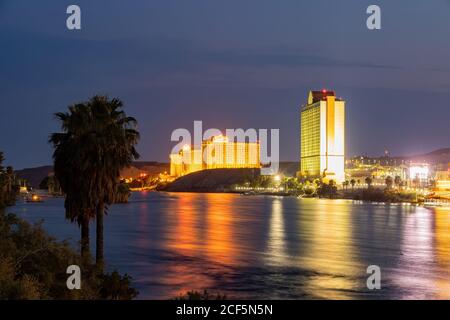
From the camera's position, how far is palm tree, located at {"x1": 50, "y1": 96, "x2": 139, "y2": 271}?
20.2 meters

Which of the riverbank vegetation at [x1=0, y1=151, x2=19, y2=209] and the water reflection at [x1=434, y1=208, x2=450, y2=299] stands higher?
the riverbank vegetation at [x1=0, y1=151, x2=19, y2=209]

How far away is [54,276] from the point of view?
1447 centimetres

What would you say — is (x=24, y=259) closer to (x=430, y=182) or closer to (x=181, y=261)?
(x=181, y=261)

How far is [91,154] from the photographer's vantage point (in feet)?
66.3

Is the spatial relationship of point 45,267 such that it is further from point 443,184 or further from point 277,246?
point 443,184

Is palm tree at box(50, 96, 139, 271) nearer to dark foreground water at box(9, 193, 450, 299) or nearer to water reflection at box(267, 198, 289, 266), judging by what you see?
dark foreground water at box(9, 193, 450, 299)

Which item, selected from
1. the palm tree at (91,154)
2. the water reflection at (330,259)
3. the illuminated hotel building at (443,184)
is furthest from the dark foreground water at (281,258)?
the illuminated hotel building at (443,184)

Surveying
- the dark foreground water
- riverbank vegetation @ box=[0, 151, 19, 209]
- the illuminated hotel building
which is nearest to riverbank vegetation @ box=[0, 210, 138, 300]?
the dark foreground water

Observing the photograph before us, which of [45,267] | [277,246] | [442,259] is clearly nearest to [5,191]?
[277,246]

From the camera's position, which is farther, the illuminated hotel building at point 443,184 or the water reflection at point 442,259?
the illuminated hotel building at point 443,184

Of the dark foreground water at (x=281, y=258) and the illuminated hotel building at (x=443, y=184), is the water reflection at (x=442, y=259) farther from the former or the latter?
the illuminated hotel building at (x=443, y=184)

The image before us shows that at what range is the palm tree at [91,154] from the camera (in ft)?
66.4

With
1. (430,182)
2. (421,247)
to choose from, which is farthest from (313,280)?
(430,182)
